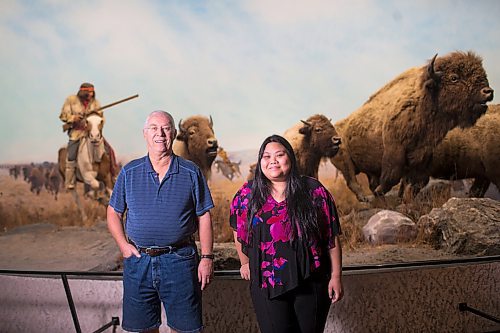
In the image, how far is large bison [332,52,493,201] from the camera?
4883 millimetres

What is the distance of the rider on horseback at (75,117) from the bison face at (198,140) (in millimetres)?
927

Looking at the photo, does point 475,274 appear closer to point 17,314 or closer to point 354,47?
point 354,47

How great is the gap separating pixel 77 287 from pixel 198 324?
1.73 m

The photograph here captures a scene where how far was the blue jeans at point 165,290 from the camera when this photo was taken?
7.66 feet

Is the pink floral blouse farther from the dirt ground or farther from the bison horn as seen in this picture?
the bison horn

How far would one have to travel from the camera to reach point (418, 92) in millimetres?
4977

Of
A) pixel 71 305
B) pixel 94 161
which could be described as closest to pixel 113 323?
pixel 71 305

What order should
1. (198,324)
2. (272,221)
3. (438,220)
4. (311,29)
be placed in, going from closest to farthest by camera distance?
1. (272,221)
2. (198,324)
3. (438,220)
4. (311,29)

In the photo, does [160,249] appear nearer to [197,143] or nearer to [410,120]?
[197,143]

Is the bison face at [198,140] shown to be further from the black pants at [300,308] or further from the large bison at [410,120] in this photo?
the black pants at [300,308]

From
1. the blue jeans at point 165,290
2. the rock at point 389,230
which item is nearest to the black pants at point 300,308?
the blue jeans at point 165,290

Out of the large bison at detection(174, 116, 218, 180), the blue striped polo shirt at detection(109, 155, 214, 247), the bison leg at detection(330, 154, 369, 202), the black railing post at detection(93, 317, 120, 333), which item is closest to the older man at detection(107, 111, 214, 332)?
the blue striped polo shirt at detection(109, 155, 214, 247)

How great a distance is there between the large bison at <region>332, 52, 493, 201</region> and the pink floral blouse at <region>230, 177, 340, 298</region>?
8.99ft

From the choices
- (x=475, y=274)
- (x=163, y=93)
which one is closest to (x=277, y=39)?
(x=163, y=93)
